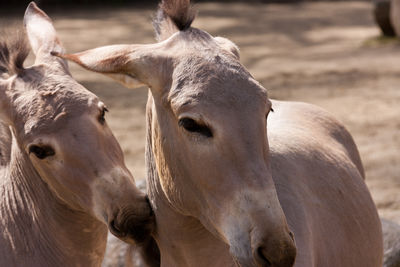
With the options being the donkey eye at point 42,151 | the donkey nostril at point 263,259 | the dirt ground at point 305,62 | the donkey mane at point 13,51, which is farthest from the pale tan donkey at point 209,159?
the dirt ground at point 305,62

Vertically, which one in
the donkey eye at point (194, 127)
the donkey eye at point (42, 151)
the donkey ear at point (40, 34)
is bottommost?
the donkey eye at point (42, 151)

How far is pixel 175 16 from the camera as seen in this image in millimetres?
2734

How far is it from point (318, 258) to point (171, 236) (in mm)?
854

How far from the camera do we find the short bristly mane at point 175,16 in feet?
8.96

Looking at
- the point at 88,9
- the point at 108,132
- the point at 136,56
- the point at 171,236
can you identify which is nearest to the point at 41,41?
the point at 108,132

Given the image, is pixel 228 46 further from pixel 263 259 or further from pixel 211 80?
pixel 263 259

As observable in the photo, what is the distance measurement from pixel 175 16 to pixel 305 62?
899cm

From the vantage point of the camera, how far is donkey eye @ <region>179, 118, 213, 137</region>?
2377mm

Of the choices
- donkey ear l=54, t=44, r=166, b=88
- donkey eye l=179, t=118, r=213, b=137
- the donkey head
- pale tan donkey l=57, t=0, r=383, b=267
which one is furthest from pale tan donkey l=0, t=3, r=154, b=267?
donkey eye l=179, t=118, r=213, b=137

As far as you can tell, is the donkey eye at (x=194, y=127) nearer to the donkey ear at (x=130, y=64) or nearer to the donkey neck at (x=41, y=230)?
the donkey ear at (x=130, y=64)

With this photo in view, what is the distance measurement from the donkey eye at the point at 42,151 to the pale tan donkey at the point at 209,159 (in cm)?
51

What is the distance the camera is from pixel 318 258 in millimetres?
3223

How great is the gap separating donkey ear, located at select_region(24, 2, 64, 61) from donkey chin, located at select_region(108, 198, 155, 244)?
105cm

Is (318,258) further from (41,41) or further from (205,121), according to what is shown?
(41,41)
